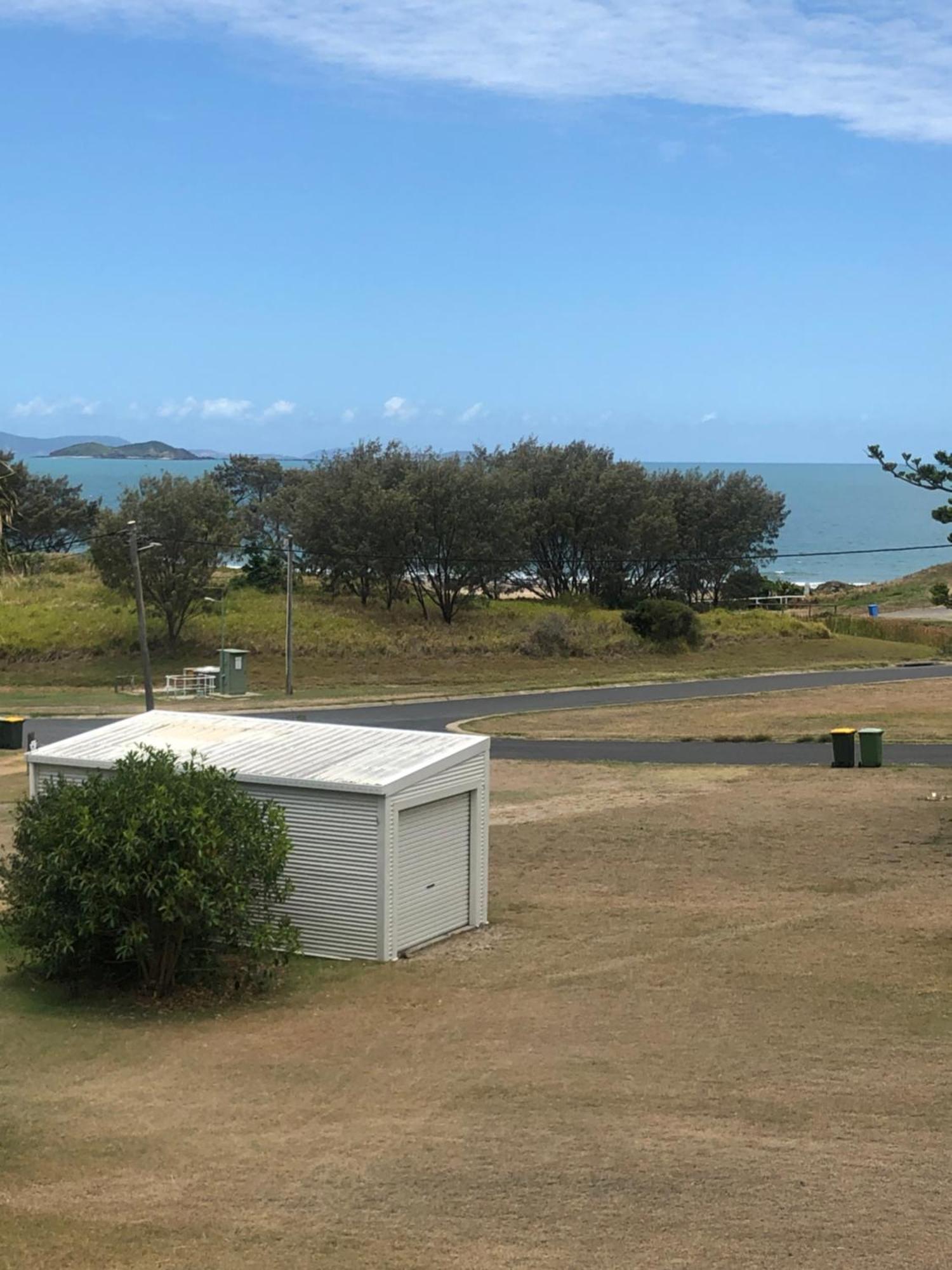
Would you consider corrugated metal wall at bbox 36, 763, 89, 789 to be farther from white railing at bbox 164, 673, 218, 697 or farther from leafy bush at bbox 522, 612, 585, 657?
leafy bush at bbox 522, 612, 585, 657

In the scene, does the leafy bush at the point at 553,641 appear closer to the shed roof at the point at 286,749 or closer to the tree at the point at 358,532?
the tree at the point at 358,532

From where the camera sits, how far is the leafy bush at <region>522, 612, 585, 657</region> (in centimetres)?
6272

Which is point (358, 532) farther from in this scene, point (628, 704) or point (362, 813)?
point (362, 813)

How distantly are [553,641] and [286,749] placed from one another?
44.6m

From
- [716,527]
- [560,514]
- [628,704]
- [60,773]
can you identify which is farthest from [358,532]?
[60,773]

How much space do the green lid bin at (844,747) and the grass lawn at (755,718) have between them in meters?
4.71

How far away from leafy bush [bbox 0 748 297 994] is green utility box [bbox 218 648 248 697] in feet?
109

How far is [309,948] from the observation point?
17484mm

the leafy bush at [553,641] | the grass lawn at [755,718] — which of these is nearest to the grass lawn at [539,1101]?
the grass lawn at [755,718]

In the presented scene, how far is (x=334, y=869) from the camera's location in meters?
17.4

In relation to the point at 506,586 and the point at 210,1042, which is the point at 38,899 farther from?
the point at 506,586

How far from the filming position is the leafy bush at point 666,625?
216ft

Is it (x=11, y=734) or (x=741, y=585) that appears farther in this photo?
(x=741, y=585)

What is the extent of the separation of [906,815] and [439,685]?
28388 millimetres
